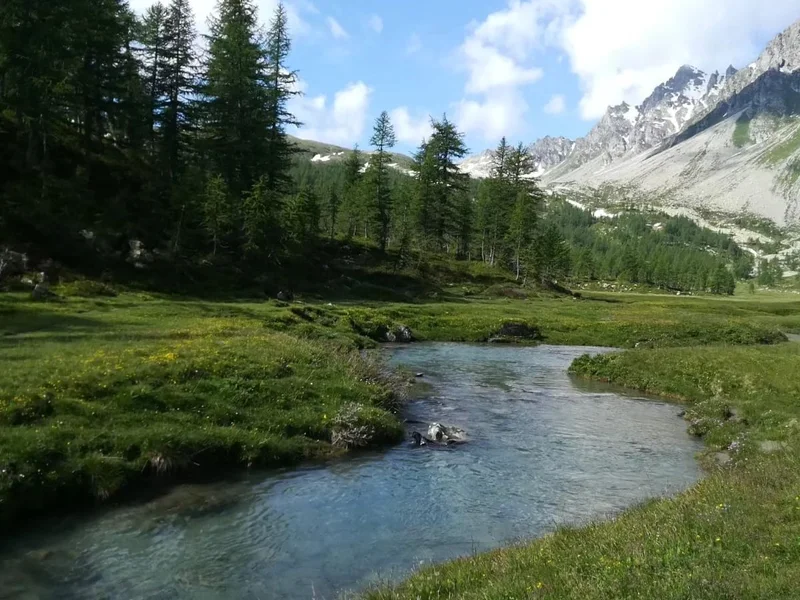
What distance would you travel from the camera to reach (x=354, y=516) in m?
16.0

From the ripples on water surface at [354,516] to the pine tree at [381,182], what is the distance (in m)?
69.9

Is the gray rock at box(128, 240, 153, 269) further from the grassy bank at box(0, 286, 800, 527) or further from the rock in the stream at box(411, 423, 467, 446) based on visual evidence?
the rock in the stream at box(411, 423, 467, 446)

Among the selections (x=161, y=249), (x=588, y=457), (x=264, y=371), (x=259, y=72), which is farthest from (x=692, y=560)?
(x=259, y=72)

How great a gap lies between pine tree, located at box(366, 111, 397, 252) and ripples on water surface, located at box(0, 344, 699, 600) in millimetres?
69945

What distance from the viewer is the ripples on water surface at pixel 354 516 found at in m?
12.5

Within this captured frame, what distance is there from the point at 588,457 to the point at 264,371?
13.4 meters

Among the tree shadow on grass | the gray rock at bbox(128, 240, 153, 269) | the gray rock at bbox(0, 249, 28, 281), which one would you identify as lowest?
the tree shadow on grass

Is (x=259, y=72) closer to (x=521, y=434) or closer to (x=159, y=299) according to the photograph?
(x=159, y=299)

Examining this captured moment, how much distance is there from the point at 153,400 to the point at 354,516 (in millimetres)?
8709

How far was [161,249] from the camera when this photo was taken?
189ft

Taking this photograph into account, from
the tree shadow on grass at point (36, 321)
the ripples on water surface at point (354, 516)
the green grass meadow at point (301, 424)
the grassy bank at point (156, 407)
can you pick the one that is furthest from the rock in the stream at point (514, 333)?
the tree shadow on grass at point (36, 321)

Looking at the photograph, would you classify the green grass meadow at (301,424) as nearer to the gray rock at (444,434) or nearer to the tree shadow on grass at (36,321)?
the tree shadow on grass at (36,321)

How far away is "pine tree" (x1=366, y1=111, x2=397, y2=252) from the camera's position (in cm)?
9462

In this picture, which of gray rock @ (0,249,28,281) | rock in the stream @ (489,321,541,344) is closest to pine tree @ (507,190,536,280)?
rock in the stream @ (489,321,541,344)
